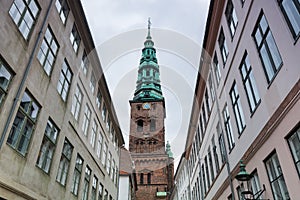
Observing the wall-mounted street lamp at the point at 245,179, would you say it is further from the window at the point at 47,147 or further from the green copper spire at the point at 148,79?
the green copper spire at the point at 148,79

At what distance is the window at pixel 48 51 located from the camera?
39.1 feet

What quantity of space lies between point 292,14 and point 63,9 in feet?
39.1

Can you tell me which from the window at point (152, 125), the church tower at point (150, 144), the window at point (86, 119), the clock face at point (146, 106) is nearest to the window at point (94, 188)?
the window at point (86, 119)

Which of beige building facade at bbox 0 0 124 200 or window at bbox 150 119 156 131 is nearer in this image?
beige building facade at bbox 0 0 124 200

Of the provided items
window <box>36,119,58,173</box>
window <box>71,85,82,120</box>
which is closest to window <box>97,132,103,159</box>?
window <box>71,85,82,120</box>

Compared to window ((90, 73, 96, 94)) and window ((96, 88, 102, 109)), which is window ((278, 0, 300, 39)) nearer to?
window ((90, 73, 96, 94))

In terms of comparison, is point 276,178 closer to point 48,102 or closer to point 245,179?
point 245,179

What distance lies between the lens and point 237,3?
12719mm

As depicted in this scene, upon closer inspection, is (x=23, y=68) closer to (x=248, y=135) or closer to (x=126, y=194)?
(x=248, y=135)

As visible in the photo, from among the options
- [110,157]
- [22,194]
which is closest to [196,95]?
[110,157]

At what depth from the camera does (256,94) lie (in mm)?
10781

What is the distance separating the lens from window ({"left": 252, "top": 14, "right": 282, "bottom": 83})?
28.9 feet

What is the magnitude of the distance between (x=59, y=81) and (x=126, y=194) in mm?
25554

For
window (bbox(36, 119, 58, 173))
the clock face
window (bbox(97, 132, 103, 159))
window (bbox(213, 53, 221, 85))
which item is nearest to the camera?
window (bbox(36, 119, 58, 173))
